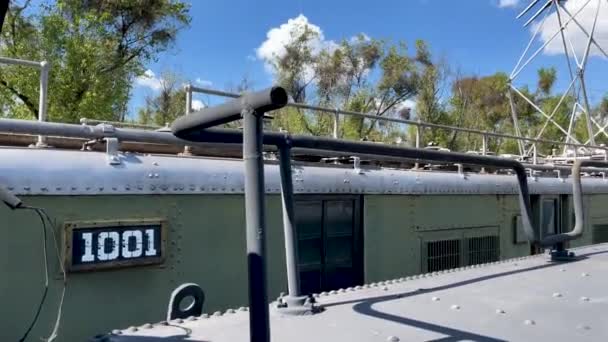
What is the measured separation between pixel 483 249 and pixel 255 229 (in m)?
6.23

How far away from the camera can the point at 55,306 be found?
3.53m

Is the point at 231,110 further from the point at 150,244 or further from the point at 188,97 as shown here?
the point at 188,97

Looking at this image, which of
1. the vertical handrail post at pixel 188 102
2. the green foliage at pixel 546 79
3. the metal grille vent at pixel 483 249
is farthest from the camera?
the green foliage at pixel 546 79

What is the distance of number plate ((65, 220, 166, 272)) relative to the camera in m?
3.58

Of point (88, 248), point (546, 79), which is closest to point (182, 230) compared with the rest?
point (88, 248)

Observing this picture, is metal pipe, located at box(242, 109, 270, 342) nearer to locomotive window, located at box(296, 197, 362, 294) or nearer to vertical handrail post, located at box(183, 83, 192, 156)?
vertical handrail post, located at box(183, 83, 192, 156)

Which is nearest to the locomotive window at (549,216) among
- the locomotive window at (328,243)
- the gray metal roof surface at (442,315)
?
the locomotive window at (328,243)

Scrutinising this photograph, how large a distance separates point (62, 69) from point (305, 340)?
1652 cm

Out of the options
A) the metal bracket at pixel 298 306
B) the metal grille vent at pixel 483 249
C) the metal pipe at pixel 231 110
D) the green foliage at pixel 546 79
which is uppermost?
the green foliage at pixel 546 79

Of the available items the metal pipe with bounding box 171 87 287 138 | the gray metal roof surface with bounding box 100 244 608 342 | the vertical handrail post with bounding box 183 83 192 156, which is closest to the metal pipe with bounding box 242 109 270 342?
the metal pipe with bounding box 171 87 287 138

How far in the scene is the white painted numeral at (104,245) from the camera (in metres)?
3.70

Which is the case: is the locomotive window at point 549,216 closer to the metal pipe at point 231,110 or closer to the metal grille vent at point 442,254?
the metal grille vent at point 442,254

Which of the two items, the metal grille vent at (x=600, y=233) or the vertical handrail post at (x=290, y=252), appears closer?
the vertical handrail post at (x=290, y=252)

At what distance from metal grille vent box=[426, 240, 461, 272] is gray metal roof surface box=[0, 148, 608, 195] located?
705 millimetres
